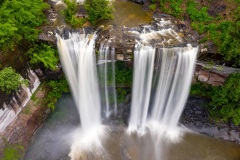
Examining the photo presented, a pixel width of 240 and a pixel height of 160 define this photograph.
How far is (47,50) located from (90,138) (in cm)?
551

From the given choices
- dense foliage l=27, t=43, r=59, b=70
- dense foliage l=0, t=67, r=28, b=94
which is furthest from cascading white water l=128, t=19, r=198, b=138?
dense foliage l=0, t=67, r=28, b=94

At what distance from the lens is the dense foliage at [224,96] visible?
501 inches

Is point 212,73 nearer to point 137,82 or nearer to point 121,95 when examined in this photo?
point 137,82

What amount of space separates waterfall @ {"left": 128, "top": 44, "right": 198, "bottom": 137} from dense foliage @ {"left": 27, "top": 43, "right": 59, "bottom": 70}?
14.5 feet

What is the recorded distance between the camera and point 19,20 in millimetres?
13328

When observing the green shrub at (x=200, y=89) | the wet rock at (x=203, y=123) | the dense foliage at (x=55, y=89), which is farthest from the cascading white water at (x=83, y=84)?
the green shrub at (x=200, y=89)

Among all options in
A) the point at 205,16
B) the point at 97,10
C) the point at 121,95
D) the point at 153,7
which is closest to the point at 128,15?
the point at 153,7

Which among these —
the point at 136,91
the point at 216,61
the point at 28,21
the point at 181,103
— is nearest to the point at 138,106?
the point at 136,91

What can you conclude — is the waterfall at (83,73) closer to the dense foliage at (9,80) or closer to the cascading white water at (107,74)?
the cascading white water at (107,74)

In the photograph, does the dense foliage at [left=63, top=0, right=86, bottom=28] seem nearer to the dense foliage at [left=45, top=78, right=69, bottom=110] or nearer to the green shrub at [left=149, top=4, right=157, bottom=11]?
the dense foliage at [left=45, top=78, right=69, bottom=110]

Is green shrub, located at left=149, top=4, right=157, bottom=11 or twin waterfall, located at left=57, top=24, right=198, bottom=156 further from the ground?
green shrub, located at left=149, top=4, right=157, bottom=11

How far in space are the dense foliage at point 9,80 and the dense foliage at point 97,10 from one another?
5117 millimetres

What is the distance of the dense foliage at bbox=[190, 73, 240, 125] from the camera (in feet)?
41.7

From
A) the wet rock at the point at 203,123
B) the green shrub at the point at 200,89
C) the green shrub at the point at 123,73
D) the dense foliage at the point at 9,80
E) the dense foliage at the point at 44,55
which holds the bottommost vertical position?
the wet rock at the point at 203,123
